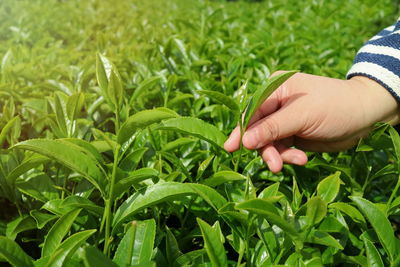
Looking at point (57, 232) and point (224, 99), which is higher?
point (224, 99)

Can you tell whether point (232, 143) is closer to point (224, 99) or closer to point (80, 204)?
point (224, 99)

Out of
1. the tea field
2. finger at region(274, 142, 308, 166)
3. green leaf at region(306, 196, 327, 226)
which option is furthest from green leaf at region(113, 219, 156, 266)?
finger at region(274, 142, 308, 166)

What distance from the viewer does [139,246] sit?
1.10 m

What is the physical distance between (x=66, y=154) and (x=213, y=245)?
0.43 metres

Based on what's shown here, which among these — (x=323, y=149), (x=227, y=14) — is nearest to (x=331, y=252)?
(x=323, y=149)

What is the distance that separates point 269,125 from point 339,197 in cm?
39


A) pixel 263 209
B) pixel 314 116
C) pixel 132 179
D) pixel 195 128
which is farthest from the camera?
pixel 314 116

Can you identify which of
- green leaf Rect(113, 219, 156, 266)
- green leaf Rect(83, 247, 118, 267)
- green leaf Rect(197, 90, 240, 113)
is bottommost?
green leaf Rect(113, 219, 156, 266)

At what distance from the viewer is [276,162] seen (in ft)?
4.98

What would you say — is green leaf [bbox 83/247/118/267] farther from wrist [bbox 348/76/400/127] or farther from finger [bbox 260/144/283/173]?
wrist [bbox 348/76/400/127]

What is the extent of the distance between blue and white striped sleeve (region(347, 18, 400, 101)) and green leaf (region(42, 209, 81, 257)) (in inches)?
51.1

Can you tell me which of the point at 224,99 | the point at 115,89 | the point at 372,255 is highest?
the point at 115,89

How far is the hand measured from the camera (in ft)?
5.08

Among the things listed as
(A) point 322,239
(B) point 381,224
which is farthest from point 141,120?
(B) point 381,224
